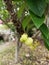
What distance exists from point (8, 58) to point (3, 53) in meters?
0.31

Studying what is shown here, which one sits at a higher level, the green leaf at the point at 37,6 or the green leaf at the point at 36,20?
the green leaf at the point at 37,6

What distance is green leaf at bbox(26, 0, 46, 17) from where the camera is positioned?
763 millimetres

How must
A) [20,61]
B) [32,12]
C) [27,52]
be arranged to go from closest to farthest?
1. [32,12]
2. [20,61]
3. [27,52]

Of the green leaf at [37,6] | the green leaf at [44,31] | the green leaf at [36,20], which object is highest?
the green leaf at [37,6]

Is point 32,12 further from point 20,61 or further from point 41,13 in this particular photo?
point 20,61

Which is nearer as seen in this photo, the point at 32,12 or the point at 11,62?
the point at 32,12

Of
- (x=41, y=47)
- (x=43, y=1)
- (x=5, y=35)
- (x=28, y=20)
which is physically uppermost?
(x=43, y=1)

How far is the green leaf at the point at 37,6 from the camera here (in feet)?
2.50

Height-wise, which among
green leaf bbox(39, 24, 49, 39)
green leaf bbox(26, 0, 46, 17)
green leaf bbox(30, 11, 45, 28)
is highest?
green leaf bbox(26, 0, 46, 17)

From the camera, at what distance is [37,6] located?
78 cm

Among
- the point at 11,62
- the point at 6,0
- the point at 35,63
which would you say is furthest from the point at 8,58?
the point at 6,0

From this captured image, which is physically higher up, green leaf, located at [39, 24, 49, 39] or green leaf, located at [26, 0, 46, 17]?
green leaf, located at [26, 0, 46, 17]

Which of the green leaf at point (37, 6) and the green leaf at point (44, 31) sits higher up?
the green leaf at point (37, 6)

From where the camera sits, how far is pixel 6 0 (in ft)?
3.15
